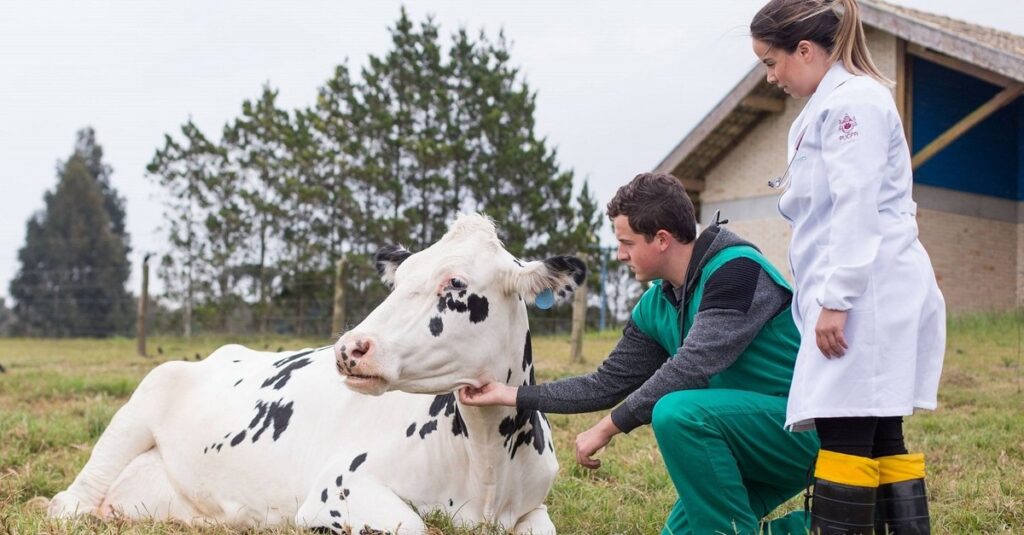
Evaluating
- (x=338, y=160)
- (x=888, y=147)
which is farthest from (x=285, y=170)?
(x=888, y=147)

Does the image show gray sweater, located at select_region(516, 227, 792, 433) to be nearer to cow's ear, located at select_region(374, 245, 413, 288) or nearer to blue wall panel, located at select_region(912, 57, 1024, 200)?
cow's ear, located at select_region(374, 245, 413, 288)

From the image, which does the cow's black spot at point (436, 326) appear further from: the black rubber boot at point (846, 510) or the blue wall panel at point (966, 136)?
the blue wall panel at point (966, 136)

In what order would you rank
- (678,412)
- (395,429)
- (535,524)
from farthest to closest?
1. (395,429)
2. (535,524)
3. (678,412)

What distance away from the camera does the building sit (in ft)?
46.8

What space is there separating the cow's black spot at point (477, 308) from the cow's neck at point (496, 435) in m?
0.18

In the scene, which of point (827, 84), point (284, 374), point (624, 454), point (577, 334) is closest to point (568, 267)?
point (827, 84)

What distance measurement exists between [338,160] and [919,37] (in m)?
19.3

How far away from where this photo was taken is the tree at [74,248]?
3394 centimetres

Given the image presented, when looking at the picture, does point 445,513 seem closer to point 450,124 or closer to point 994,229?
point 994,229

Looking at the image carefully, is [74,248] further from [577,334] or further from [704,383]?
[704,383]

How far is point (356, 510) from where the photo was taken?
145 inches

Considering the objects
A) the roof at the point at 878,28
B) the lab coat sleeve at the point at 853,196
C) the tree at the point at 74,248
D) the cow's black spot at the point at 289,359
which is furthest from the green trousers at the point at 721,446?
the tree at the point at 74,248

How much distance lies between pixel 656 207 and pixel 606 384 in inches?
29.2

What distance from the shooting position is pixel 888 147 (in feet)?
9.46
